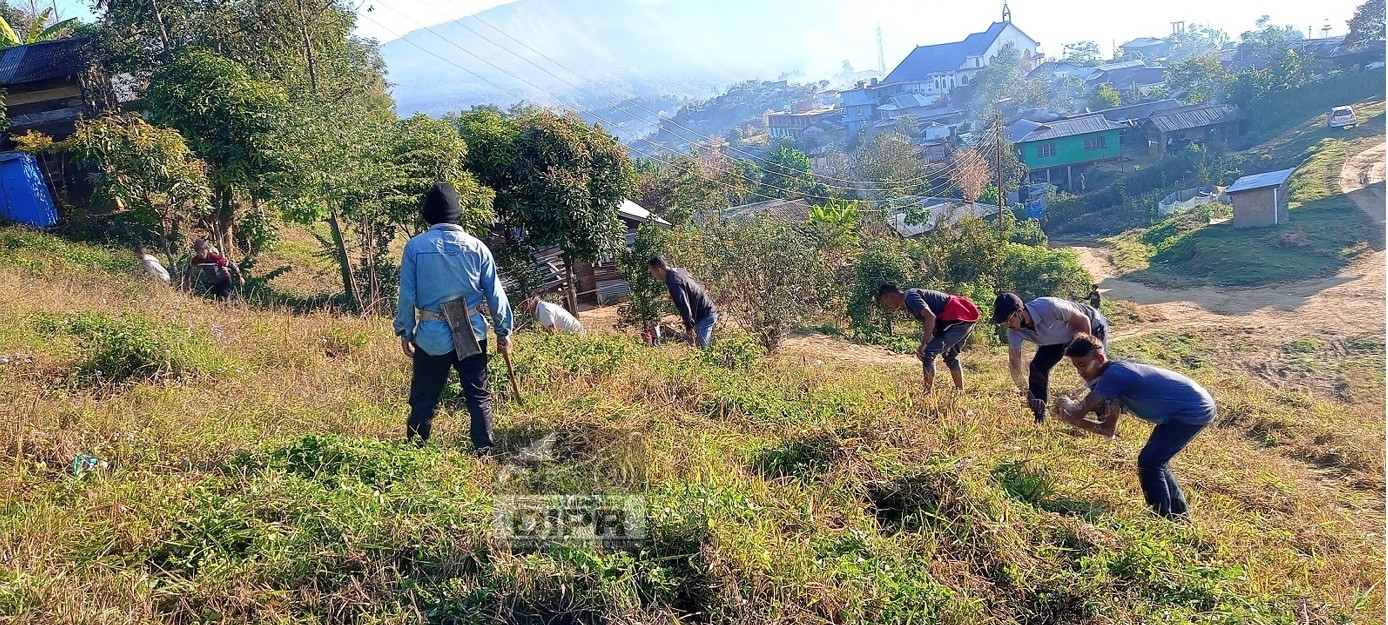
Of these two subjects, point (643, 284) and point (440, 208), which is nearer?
point (440, 208)

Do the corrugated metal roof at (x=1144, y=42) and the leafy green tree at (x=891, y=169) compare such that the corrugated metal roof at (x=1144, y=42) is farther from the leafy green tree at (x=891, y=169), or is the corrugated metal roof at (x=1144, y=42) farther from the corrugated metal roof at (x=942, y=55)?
the leafy green tree at (x=891, y=169)

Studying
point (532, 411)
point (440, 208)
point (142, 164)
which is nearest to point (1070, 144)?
point (142, 164)

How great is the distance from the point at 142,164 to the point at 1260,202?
2834 centimetres

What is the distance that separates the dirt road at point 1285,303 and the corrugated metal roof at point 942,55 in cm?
6343

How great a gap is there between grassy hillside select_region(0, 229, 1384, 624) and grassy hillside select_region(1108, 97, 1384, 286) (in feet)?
56.3

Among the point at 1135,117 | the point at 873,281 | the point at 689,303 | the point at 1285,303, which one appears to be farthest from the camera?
the point at 1135,117

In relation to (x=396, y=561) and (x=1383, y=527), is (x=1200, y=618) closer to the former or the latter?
(x=1383, y=527)

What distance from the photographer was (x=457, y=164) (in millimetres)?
11469

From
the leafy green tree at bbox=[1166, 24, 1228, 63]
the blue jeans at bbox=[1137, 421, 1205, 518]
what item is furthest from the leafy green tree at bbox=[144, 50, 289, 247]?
the leafy green tree at bbox=[1166, 24, 1228, 63]

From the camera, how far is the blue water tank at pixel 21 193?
44.7 ft

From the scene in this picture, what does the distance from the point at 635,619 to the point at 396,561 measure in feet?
3.46

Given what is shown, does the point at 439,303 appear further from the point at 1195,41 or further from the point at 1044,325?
the point at 1195,41

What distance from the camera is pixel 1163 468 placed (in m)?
4.41

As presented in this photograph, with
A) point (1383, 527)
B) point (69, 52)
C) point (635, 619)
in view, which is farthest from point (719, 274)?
point (69, 52)
